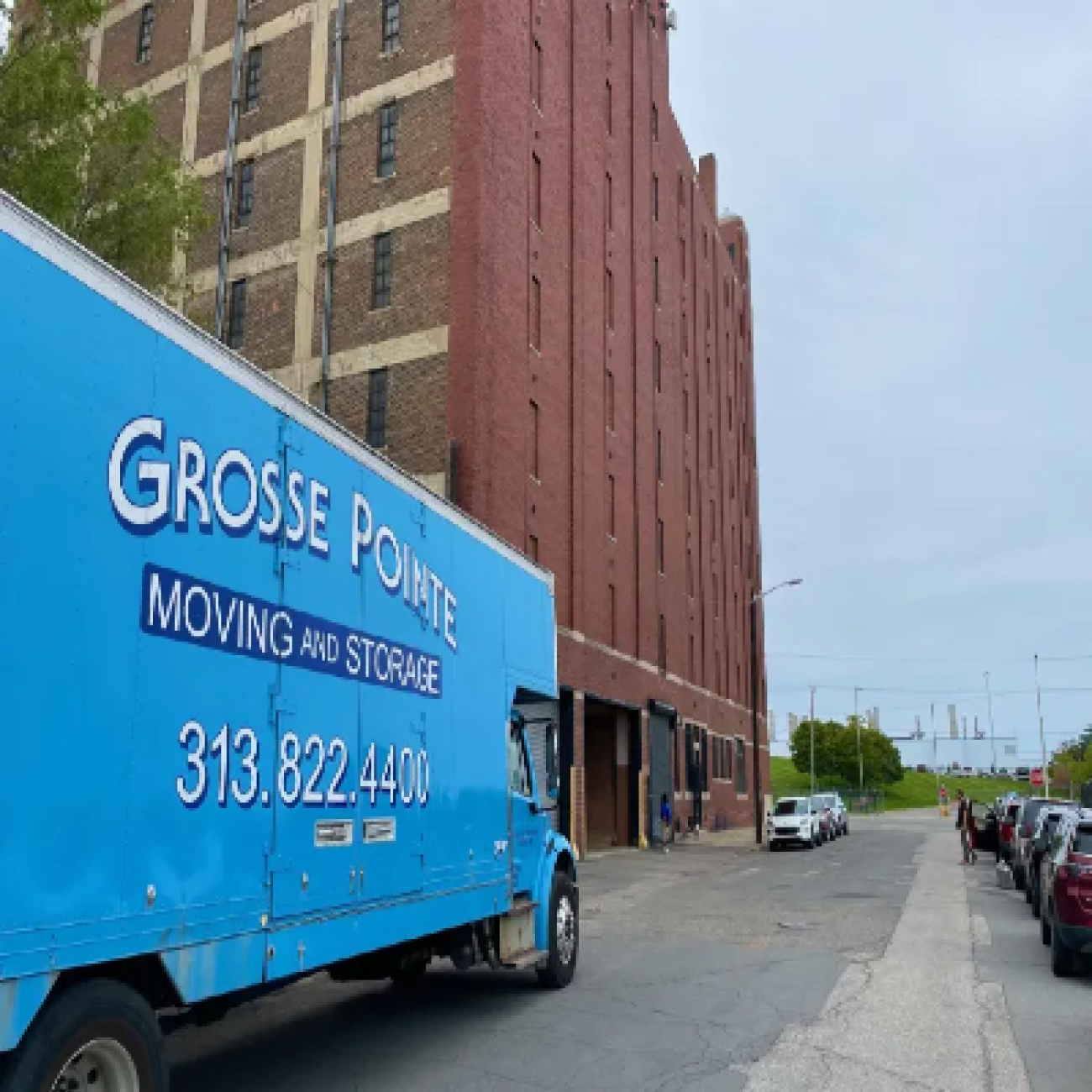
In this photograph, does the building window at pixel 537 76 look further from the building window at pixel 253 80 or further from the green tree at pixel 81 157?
the green tree at pixel 81 157

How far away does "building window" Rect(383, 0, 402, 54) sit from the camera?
97.5 ft

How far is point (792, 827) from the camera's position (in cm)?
3728

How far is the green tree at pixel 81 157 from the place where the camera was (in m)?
13.5

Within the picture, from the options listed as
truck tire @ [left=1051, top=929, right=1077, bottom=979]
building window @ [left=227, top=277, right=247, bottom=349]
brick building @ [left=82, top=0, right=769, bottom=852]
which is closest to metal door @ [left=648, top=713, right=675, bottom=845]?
brick building @ [left=82, top=0, right=769, bottom=852]

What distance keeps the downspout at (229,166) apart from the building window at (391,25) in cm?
495

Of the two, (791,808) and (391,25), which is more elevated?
(391,25)

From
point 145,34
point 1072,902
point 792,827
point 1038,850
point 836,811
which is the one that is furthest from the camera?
point 836,811

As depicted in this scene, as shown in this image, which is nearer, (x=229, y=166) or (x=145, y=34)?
(x=229, y=166)

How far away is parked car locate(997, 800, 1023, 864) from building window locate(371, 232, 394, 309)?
19.1 metres

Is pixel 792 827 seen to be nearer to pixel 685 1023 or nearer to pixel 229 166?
pixel 229 166

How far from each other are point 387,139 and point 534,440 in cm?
866

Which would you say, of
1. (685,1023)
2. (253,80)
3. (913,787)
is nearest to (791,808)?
(253,80)

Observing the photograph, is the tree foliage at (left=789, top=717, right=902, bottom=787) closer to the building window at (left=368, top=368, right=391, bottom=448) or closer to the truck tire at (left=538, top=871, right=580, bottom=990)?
the building window at (left=368, top=368, right=391, bottom=448)

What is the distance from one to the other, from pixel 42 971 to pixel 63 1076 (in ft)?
1.83
